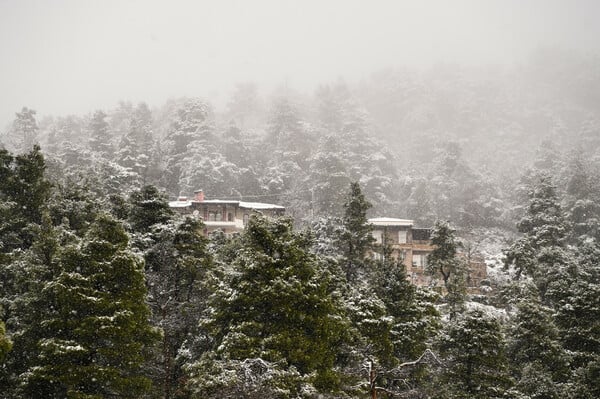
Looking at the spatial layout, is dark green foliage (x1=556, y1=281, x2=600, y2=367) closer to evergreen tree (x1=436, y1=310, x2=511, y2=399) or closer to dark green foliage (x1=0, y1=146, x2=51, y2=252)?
evergreen tree (x1=436, y1=310, x2=511, y2=399)

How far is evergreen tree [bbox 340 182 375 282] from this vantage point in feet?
114

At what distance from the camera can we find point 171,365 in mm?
24719

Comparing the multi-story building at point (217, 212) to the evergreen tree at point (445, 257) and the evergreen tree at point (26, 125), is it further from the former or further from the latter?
the evergreen tree at point (26, 125)

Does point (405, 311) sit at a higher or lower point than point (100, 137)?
lower

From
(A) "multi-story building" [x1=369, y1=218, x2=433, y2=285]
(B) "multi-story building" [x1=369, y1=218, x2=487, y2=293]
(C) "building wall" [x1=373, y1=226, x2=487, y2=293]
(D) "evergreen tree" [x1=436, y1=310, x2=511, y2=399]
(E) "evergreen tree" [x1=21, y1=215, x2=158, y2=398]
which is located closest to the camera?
(E) "evergreen tree" [x1=21, y1=215, x2=158, y2=398]

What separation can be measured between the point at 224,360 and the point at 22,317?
372 inches

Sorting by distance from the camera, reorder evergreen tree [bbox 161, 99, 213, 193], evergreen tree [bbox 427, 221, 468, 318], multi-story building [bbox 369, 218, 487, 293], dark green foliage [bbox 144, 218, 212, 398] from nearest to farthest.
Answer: dark green foliage [bbox 144, 218, 212, 398]
evergreen tree [bbox 427, 221, 468, 318]
multi-story building [bbox 369, 218, 487, 293]
evergreen tree [bbox 161, 99, 213, 193]

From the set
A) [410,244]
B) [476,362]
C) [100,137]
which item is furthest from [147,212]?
[100,137]

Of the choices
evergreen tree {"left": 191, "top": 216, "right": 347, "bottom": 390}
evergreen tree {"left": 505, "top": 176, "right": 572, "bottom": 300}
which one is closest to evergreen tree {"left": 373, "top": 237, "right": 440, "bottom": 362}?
evergreen tree {"left": 191, "top": 216, "right": 347, "bottom": 390}

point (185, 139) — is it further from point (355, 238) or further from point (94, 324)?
point (94, 324)

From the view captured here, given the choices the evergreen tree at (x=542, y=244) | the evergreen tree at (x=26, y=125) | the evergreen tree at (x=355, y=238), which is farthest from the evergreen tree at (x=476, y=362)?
the evergreen tree at (x=26, y=125)

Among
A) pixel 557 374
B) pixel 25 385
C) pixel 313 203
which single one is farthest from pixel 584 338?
pixel 313 203

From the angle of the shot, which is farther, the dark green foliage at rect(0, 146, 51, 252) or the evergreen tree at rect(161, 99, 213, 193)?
the evergreen tree at rect(161, 99, 213, 193)

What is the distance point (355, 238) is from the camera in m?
35.2
